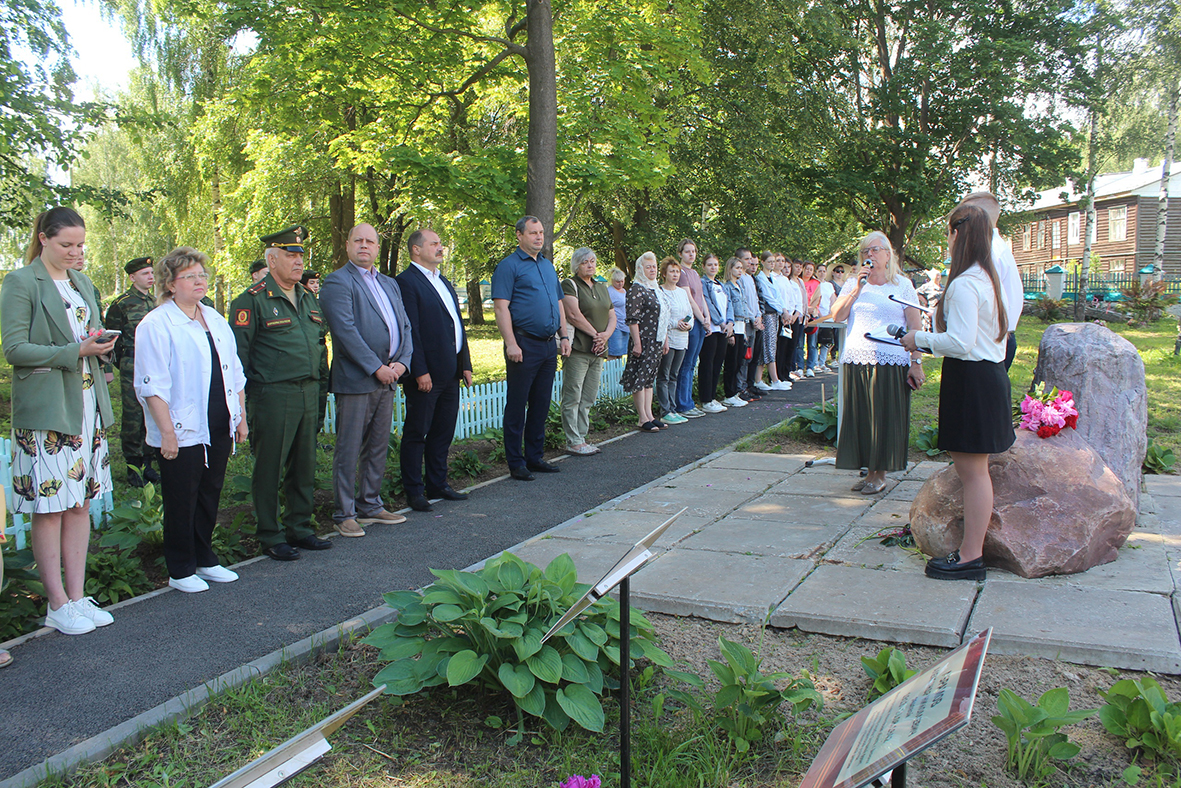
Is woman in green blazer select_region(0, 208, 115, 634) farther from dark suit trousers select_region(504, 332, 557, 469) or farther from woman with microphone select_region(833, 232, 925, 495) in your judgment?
woman with microphone select_region(833, 232, 925, 495)

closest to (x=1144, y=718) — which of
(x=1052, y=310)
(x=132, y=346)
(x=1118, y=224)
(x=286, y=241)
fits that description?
(x=286, y=241)

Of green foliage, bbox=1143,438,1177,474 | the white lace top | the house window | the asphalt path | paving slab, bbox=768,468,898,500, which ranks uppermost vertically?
the house window

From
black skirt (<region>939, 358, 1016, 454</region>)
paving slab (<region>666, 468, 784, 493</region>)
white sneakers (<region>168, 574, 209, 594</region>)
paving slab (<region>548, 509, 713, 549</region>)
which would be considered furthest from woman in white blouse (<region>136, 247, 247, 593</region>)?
black skirt (<region>939, 358, 1016, 454</region>)

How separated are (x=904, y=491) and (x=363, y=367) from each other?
4.02 metres

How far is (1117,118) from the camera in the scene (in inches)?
1324

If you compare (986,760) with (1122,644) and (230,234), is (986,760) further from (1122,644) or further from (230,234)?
(230,234)

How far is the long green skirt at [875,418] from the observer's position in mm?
6125

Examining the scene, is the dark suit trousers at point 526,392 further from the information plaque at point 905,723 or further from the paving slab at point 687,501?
the information plaque at point 905,723

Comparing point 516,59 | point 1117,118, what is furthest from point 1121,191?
point 516,59

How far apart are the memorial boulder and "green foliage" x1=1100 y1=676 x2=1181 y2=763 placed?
5.05 feet

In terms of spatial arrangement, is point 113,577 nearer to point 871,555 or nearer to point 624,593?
point 624,593

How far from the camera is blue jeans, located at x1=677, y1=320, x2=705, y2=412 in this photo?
1105 centimetres

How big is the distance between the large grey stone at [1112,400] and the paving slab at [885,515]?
1187 mm

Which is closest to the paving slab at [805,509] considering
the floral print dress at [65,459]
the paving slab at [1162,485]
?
the paving slab at [1162,485]
